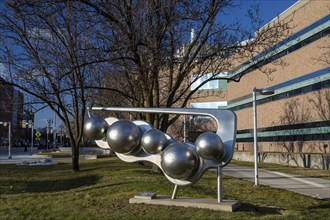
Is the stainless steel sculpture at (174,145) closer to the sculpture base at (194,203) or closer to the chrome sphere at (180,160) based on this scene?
the chrome sphere at (180,160)

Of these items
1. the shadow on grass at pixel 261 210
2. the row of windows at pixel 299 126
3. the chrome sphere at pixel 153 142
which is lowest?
the shadow on grass at pixel 261 210

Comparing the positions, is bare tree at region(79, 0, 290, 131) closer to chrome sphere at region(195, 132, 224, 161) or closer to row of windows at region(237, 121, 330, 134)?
chrome sphere at region(195, 132, 224, 161)

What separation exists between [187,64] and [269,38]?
10.5ft

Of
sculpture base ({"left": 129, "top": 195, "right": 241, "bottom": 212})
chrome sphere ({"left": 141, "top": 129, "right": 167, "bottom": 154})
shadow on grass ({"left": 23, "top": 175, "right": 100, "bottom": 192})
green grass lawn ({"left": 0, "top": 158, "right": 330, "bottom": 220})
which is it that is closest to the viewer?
green grass lawn ({"left": 0, "top": 158, "right": 330, "bottom": 220})

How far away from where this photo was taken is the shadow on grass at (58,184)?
1427cm

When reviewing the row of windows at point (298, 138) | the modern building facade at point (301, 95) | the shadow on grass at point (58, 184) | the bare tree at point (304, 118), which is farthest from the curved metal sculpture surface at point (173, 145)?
the row of windows at point (298, 138)

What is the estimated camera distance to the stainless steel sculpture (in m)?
7.93

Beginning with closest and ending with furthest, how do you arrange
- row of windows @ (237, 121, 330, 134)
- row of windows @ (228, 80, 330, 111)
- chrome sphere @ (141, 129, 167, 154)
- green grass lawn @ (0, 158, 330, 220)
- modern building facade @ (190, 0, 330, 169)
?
green grass lawn @ (0, 158, 330, 220) < chrome sphere @ (141, 129, 167, 154) < modern building facade @ (190, 0, 330, 169) < row of windows @ (228, 80, 330, 111) < row of windows @ (237, 121, 330, 134)

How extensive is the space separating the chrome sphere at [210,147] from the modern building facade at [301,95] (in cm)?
1802

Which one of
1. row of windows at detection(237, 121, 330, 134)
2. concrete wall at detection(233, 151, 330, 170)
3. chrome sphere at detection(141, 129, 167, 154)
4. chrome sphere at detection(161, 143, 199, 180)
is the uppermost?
row of windows at detection(237, 121, 330, 134)

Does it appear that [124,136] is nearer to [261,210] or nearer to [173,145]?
[173,145]

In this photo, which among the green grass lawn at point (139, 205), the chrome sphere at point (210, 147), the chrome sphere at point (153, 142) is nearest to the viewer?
the chrome sphere at point (210, 147)

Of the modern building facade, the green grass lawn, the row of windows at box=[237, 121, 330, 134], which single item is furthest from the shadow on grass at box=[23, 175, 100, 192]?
the row of windows at box=[237, 121, 330, 134]

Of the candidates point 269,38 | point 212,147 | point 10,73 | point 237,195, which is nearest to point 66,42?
point 10,73
